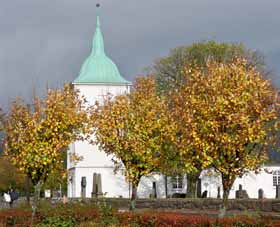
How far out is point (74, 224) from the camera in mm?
22156

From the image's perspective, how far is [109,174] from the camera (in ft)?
205

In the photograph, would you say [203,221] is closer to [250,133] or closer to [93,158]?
[250,133]

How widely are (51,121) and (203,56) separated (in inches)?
1273

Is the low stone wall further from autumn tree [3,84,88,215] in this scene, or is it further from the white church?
the white church

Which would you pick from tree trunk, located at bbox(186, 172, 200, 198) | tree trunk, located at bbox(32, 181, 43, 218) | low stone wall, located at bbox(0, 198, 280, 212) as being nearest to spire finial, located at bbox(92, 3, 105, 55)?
tree trunk, located at bbox(186, 172, 200, 198)

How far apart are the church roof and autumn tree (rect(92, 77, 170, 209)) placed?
32.4 m

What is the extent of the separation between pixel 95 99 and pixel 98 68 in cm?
510

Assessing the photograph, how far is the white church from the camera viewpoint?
202 feet

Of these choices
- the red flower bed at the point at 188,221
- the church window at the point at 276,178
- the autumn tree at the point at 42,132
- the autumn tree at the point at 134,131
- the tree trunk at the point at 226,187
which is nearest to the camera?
the red flower bed at the point at 188,221

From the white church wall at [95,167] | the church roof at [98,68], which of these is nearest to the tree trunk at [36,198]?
the white church wall at [95,167]

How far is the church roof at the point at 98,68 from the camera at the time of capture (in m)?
64.4

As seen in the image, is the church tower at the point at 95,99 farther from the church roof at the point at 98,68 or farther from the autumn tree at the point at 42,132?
the autumn tree at the point at 42,132

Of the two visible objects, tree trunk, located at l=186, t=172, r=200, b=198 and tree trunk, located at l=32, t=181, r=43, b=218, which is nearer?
tree trunk, located at l=32, t=181, r=43, b=218

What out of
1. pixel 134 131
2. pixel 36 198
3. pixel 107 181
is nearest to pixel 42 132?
pixel 36 198
